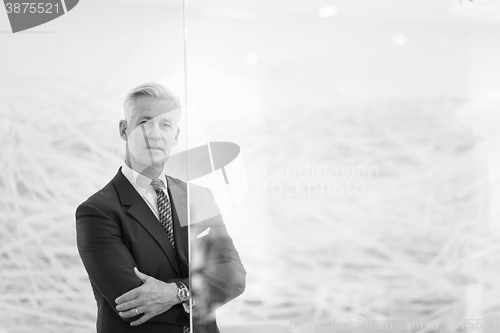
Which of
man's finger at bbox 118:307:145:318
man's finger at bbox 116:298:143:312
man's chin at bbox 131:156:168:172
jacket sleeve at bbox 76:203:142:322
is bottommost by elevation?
man's finger at bbox 118:307:145:318

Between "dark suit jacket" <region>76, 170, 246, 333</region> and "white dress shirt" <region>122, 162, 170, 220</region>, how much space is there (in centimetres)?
2

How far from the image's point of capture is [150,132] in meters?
2.16

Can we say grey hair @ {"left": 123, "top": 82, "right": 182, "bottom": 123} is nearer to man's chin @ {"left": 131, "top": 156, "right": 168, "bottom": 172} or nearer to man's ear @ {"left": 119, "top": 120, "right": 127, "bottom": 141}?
man's ear @ {"left": 119, "top": 120, "right": 127, "bottom": 141}

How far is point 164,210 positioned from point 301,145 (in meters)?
0.65

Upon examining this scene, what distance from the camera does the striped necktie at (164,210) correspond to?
6.99 feet

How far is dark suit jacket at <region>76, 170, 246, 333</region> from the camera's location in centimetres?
204

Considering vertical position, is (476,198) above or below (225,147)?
below

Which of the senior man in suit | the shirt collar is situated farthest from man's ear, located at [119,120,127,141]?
the shirt collar

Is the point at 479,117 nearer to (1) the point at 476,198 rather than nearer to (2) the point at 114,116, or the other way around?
(1) the point at 476,198

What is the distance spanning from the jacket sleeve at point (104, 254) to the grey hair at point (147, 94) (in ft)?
1.40

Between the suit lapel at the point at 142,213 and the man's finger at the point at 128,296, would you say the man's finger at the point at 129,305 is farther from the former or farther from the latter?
the suit lapel at the point at 142,213

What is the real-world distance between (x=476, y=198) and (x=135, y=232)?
1505 mm

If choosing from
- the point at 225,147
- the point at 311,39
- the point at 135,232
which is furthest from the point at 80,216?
the point at 311,39

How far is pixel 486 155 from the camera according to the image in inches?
91.4
